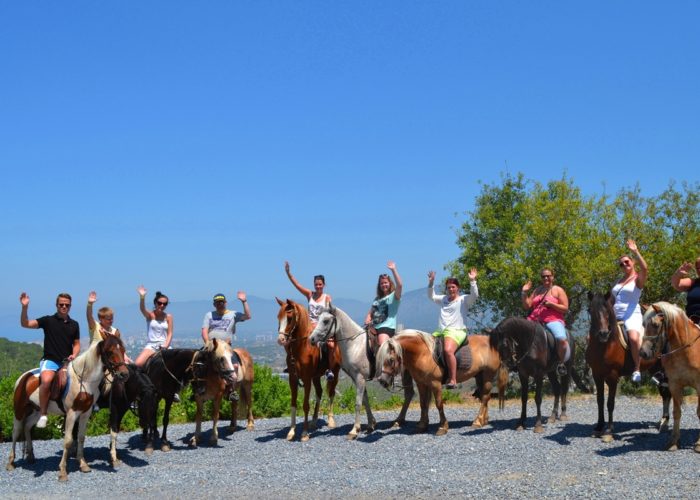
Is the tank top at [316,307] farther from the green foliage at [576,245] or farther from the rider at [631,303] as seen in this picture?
the green foliage at [576,245]

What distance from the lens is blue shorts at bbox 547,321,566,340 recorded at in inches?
525

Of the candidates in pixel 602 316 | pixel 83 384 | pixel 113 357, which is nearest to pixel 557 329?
pixel 602 316

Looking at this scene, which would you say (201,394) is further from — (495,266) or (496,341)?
(495,266)

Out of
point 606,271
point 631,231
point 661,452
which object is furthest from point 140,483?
point 631,231

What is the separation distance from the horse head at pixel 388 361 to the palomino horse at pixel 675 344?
13.6 feet

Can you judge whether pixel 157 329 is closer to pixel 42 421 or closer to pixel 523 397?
pixel 42 421

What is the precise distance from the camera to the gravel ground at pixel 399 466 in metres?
9.54

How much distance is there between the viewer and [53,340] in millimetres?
11391

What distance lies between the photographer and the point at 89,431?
16156 millimetres

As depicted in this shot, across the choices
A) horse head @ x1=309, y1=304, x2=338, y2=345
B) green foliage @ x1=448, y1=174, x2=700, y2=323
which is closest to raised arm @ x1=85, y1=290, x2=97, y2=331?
horse head @ x1=309, y1=304, x2=338, y2=345

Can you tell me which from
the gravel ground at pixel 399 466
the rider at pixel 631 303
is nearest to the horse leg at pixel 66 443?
the gravel ground at pixel 399 466

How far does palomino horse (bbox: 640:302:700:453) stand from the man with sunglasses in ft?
30.6

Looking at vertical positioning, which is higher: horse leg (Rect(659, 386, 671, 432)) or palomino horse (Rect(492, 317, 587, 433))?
palomino horse (Rect(492, 317, 587, 433))

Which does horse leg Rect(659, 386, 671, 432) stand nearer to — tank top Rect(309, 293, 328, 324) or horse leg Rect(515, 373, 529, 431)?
horse leg Rect(515, 373, 529, 431)
